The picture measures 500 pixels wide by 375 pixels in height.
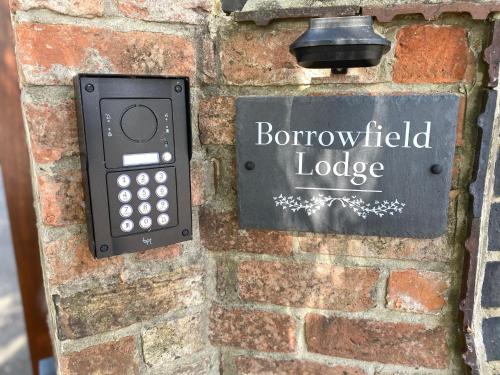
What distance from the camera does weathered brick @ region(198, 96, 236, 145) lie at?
0.64 meters

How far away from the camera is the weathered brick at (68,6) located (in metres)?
0.49

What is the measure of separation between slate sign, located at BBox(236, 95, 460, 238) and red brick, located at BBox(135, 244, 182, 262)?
5.7 inches

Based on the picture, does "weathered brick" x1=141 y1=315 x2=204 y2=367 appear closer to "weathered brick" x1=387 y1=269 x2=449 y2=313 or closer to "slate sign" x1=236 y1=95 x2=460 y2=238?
"slate sign" x1=236 y1=95 x2=460 y2=238

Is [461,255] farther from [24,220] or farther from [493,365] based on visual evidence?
Result: [24,220]

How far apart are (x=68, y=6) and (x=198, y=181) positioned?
308 millimetres

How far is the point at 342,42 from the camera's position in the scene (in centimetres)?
46

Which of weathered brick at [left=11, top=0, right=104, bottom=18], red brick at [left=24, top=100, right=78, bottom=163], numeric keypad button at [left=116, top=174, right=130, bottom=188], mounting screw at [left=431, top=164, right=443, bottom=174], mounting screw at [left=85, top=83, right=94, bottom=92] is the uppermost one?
weathered brick at [left=11, top=0, right=104, bottom=18]

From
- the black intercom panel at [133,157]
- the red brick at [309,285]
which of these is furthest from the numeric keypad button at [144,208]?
the red brick at [309,285]

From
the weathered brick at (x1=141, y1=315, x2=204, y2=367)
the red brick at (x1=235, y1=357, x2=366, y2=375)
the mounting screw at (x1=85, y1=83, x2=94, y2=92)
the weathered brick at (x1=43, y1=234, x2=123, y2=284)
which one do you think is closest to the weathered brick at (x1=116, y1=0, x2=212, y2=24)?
the mounting screw at (x1=85, y1=83, x2=94, y2=92)

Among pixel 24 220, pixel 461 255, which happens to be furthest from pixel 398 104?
pixel 24 220

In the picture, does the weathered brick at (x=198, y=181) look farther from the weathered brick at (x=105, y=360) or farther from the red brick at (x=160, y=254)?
the weathered brick at (x=105, y=360)

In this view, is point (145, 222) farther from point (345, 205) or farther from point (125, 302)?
point (345, 205)

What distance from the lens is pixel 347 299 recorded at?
0.66 meters

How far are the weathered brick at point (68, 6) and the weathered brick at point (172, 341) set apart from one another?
0.49 meters
